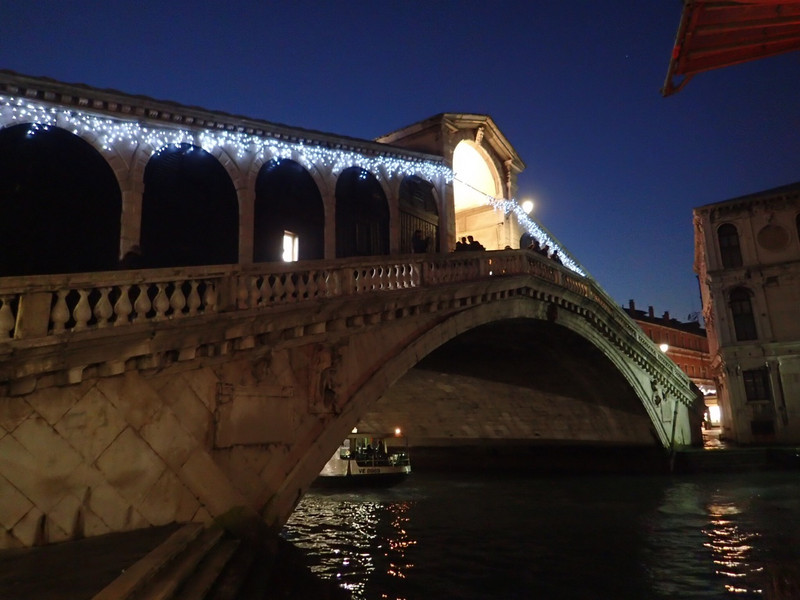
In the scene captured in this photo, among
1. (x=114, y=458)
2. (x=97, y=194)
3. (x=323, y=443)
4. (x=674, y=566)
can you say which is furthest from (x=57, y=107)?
(x=674, y=566)

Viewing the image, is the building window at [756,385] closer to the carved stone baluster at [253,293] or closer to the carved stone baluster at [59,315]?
the carved stone baluster at [253,293]

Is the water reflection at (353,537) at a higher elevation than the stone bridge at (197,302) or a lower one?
lower

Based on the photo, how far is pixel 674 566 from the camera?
9.00 metres

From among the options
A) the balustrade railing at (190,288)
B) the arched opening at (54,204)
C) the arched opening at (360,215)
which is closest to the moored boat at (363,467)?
the arched opening at (360,215)

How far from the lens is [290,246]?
11.9 m

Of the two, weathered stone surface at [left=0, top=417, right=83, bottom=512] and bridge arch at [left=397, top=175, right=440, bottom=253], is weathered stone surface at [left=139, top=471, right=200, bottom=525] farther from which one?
bridge arch at [left=397, top=175, right=440, bottom=253]

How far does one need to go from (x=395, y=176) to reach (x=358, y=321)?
567 centimetres

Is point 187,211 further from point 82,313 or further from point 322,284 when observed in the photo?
point 82,313

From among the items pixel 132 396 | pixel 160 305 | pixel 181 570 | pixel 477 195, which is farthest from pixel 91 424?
pixel 477 195

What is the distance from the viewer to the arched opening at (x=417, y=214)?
51.0ft

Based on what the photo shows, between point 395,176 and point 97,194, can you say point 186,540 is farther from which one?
point 395,176

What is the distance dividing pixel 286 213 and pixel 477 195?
33.2 feet

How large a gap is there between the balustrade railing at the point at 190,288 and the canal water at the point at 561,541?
14.4 feet

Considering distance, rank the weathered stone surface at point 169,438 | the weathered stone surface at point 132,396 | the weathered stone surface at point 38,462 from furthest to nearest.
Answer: the weathered stone surface at point 169,438
the weathered stone surface at point 132,396
the weathered stone surface at point 38,462
